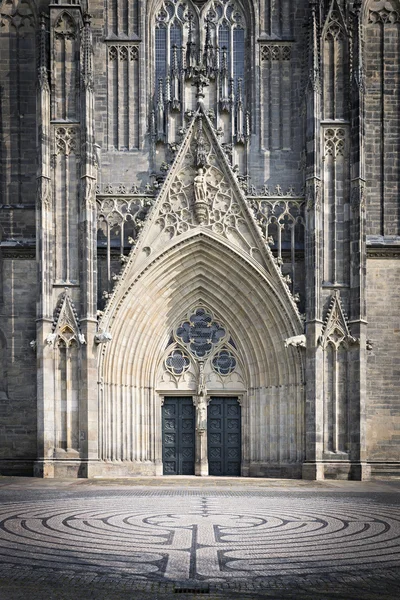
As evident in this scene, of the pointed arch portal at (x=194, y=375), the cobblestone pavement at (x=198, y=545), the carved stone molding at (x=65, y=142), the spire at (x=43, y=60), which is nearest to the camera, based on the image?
the cobblestone pavement at (x=198, y=545)

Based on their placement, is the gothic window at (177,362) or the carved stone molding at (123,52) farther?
the carved stone molding at (123,52)

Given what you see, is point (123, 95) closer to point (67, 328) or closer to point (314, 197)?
point (314, 197)

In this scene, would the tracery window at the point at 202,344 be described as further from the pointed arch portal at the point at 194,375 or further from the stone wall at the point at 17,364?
the stone wall at the point at 17,364

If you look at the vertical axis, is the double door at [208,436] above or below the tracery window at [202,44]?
below

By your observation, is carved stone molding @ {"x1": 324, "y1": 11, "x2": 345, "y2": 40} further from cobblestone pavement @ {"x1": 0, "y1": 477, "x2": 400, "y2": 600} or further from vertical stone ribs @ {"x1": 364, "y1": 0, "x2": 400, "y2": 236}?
cobblestone pavement @ {"x1": 0, "y1": 477, "x2": 400, "y2": 600}

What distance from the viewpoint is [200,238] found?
27.4 meters

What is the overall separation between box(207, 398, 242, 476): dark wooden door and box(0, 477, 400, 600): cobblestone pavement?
24.6 feet

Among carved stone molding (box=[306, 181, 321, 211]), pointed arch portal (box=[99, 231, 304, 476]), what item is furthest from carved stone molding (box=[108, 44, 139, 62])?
carved stone molding (box=[306, 181, 321, 211])

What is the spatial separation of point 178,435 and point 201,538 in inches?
605

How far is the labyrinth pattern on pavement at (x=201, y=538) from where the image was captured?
10719 millimetres

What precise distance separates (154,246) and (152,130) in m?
4.14

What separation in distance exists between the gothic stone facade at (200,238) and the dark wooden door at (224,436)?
63 mm

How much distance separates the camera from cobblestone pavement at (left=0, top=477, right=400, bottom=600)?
9.54 metres

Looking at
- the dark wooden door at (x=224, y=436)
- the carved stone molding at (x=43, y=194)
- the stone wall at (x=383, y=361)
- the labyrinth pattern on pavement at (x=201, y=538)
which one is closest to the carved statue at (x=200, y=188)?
the carved stone molding at (x=43, y=194)
